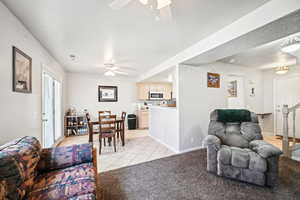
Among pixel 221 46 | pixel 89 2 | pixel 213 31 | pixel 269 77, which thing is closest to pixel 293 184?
pixel 221 46

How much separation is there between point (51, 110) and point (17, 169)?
115 inches

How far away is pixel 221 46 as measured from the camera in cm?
202

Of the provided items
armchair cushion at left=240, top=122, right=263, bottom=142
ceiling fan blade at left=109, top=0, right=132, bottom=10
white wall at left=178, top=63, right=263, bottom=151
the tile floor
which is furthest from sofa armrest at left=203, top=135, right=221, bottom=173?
ceiling fan blade at left=109, top=0, right=132, bottom=10

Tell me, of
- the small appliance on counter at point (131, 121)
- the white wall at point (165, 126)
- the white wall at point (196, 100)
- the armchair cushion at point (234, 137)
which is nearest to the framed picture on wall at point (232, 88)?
the white wall at point (196, 100)

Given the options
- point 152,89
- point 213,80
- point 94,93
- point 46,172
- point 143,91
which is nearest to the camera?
point 46,172

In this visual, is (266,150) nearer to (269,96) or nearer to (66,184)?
(66,184)

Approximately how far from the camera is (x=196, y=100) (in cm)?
315

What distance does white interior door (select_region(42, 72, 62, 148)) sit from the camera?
296 cm

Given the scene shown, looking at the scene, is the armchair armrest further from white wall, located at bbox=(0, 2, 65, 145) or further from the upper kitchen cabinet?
the upper kitchen cabinet

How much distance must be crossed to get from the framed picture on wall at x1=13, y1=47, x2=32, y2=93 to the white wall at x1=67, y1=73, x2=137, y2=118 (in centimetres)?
321

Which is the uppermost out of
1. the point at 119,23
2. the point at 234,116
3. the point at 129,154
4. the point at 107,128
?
the point at 119,23

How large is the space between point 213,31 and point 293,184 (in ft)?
8.40

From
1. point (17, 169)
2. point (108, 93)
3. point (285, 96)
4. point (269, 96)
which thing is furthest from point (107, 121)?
point (285, 96)

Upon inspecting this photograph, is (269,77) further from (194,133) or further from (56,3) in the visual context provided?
(56,3)
